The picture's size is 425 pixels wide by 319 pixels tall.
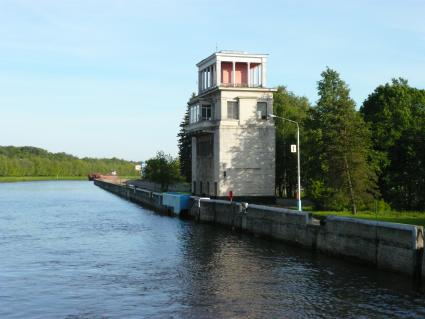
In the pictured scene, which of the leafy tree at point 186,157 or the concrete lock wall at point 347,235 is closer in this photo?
the concrete lock wall at point 347,235

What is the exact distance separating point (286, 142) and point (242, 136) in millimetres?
11264

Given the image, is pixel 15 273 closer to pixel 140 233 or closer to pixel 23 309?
pixel 23 309

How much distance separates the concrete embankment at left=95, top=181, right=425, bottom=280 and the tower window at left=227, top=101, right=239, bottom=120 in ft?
56.8

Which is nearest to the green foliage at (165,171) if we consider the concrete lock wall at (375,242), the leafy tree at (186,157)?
the leafy tree at (186,157)

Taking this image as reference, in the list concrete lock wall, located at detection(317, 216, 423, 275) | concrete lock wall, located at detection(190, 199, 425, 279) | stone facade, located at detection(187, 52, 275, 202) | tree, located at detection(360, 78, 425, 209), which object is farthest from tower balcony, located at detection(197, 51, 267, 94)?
concrete lock wall, located at detection(317, 216, 423, 275)

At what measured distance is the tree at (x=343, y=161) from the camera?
50469 mm

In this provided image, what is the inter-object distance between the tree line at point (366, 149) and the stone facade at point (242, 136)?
5.35 metres

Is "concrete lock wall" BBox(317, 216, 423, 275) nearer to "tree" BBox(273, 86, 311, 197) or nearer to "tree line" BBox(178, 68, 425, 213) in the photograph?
"tree line" BBox(178, 68, 425, 213)

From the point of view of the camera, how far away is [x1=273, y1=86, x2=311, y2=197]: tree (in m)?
77.7

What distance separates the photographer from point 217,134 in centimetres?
6912

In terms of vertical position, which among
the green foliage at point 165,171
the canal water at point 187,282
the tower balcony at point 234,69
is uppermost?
the tower balcony at point 234,69

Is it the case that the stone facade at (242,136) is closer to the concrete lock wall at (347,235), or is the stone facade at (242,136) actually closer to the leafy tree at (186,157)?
the concrete lock wall at (347,235)

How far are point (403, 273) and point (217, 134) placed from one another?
4373cm

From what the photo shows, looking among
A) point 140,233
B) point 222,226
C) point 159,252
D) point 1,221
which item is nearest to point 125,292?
point 159,252
